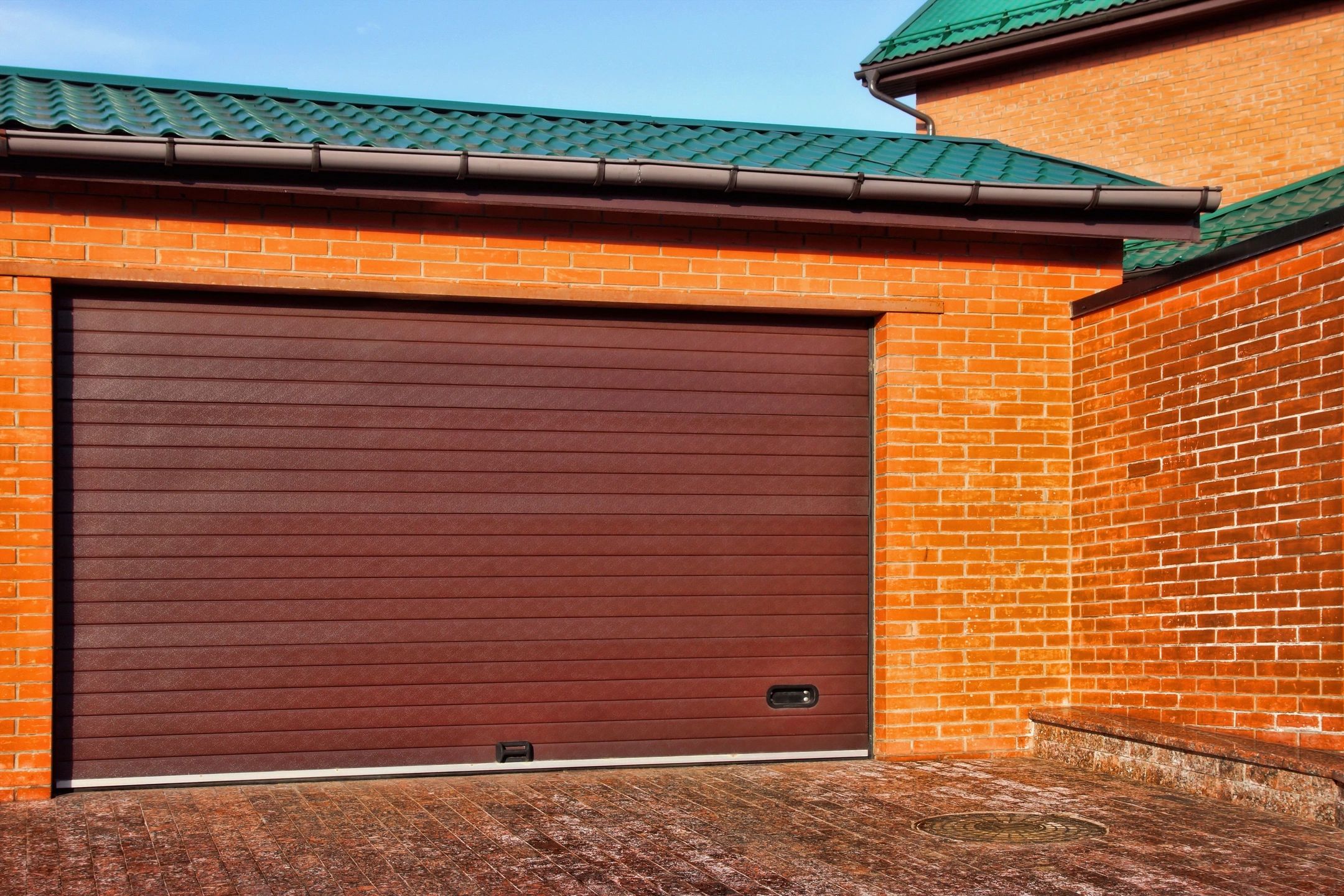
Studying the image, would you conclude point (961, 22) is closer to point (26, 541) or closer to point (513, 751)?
point (513, 751)

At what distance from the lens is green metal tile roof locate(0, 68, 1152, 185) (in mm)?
7285

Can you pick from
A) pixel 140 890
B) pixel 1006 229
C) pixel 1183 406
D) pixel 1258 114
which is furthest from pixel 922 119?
pixel 140 890

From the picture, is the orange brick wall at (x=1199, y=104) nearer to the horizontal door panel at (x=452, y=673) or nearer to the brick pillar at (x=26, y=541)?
the horizontal door panel at (x=452, y=673)

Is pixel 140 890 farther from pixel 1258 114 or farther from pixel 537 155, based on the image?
pixel 1258 114

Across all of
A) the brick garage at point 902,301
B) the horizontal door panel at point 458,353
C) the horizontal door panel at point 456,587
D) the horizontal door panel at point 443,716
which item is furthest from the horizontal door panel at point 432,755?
the horizontal door panel at point 458,353

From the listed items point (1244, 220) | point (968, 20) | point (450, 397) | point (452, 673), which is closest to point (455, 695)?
point (452, 673)

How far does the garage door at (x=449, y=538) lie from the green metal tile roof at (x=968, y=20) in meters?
7.07

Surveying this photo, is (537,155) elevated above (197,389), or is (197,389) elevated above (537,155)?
(537,155)

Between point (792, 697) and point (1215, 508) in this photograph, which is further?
point (792, 697)

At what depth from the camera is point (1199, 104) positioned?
13.2 m

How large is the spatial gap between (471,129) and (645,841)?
14.9 ft

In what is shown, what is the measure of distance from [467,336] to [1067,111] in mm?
8740

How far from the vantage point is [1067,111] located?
1412 centimetres

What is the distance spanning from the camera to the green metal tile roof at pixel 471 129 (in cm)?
729
